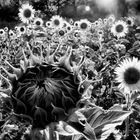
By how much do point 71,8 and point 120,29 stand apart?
3096mm

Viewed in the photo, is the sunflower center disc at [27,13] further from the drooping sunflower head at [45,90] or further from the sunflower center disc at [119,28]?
the drooping sunflower head at [45,90]

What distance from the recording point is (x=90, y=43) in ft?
8.17

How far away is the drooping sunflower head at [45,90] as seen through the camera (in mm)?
1070

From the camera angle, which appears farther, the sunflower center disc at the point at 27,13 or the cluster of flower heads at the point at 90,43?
the sunflower center disc at the point at 27,13

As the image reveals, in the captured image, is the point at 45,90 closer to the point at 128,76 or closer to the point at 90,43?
the point at 128,76

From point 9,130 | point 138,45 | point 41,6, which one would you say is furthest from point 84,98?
point 41,6

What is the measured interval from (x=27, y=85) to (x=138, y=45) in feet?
3.51

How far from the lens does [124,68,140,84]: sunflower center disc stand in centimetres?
156

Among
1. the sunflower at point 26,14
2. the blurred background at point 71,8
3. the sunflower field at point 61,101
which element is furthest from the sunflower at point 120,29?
the blurred background at point 71,8

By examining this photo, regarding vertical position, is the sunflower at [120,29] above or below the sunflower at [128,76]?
above

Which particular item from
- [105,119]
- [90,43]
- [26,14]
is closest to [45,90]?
[105,119]

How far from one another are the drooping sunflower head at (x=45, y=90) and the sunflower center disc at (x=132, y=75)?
0.45 meters

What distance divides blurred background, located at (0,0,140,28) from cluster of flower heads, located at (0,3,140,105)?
1418mm

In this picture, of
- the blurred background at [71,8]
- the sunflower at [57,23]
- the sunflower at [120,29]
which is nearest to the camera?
the sunflower at [120,29]
